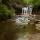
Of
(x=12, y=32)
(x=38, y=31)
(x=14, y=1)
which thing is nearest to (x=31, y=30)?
(x=38, y=31)

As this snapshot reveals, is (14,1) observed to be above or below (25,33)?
above

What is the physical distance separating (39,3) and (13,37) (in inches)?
174

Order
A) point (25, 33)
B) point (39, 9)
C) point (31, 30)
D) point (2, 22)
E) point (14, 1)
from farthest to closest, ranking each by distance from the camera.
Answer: point (39, 9)
point (14, 1)
point (2, 22)
point (31, 30)
point (25, 33)

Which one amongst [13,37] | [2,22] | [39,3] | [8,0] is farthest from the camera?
[39,3]

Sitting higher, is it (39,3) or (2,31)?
(39,3)

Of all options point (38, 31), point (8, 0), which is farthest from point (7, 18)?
point (38, 31)

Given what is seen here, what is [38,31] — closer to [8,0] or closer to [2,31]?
[2,31]

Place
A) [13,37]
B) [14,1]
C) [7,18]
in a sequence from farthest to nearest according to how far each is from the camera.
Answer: [14,1]
[7,18]
[13,37]

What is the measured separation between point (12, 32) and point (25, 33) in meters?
0.40

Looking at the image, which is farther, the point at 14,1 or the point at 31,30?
the point at 14,1

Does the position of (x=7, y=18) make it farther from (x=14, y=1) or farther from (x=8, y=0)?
(x=14, y=1)

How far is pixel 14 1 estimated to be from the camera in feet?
24.7

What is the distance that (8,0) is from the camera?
6.80 metres

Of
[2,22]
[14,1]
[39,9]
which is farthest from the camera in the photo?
[39,9]
